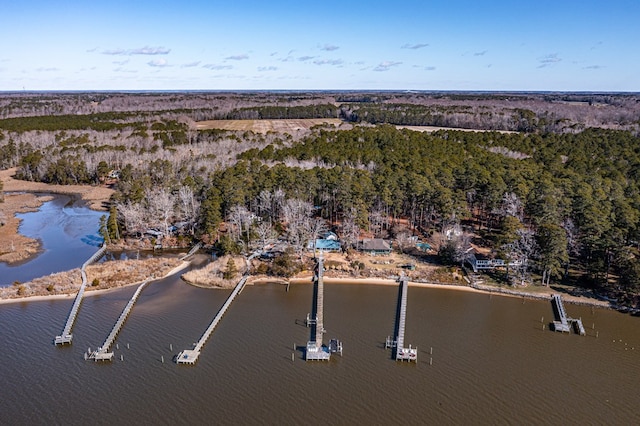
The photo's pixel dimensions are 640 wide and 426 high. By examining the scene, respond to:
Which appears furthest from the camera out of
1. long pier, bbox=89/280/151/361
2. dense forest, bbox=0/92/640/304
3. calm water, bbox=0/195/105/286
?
calm water, bbox=0/195/105/286

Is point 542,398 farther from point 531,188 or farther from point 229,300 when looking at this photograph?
point 531,188

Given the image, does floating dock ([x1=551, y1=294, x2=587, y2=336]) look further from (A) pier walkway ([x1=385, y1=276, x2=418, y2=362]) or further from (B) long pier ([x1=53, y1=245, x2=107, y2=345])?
(B) long pier ([x1=53, y1=245, x2=107, y2=345])

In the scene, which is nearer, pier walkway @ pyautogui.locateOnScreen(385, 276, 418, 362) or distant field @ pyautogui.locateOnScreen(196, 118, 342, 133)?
pier walkway @ pyautogui.locateOnScreen(385, 276, 418, 362)

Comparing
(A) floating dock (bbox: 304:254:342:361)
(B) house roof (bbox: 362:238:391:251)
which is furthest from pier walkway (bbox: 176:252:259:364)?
(B) house roof (bbox: 362:238:391:251)

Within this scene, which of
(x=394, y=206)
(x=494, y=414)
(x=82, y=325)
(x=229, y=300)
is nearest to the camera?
(x=494, y=414)

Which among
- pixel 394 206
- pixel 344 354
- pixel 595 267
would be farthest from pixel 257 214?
pixel 595 267

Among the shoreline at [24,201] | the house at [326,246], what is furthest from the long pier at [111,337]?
the shoreline at [24,201]

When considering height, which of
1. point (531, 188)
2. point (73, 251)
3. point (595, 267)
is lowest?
point (73, 251)
